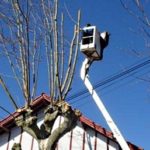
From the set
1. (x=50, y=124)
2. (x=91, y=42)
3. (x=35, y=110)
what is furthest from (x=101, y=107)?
(x=35, y=110)

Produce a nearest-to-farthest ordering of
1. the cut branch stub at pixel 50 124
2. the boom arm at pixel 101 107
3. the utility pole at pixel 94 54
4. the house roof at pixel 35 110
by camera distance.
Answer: the cut branch stub at pixel 50 124
the boom arm at pixel 101 107
the utility pole at pixel 94 54
the house roof at pixel 35 110

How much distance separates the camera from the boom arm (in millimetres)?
12078

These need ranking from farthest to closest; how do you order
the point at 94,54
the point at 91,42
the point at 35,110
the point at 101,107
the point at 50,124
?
1. the point at 35,110
2. the point at 94,54
3. the point at 91,42
4. the point at 101,107
5. the point at 50,124

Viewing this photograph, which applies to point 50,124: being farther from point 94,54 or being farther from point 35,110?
point 35,110

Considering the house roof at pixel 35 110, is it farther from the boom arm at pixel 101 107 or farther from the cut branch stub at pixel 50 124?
the cut branch stub at pixel 50 124

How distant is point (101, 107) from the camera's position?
41.0 feet

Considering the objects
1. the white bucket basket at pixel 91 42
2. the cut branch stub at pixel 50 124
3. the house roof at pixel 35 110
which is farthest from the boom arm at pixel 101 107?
the house roof at pixel 35 110

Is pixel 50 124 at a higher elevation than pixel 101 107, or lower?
lower

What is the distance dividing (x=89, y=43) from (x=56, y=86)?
1.52 m

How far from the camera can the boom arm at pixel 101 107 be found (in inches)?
476

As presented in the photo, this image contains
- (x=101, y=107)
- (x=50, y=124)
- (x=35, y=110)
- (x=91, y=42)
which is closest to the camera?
(x=50, y=124)

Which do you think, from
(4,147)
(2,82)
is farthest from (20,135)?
(2,82)

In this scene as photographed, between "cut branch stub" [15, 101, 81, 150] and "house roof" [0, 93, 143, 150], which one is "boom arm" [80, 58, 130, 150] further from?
"house roof" [0, 93, 143, 150]

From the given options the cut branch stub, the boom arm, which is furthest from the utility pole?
the cut branch stub
